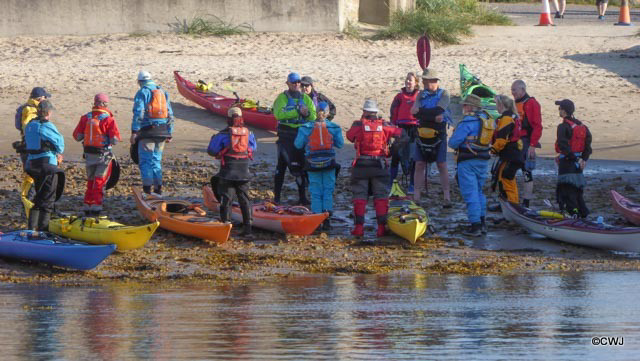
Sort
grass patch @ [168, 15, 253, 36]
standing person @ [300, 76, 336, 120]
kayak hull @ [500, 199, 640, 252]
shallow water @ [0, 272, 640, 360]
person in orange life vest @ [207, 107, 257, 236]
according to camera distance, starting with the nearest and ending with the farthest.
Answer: shallow water @ [0, 272, 640, 360], kayak hull @ [500, 199, 640, 252], person in orange life vest @ [207, 107, 257, 236], standing person @ [300, 76, 336, 120], grass patch @ [168, 15, 253, 36]

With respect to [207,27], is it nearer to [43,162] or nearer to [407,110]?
[407,110]

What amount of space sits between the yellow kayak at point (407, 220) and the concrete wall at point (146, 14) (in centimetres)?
1147

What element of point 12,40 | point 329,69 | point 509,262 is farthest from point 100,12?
point 509,262

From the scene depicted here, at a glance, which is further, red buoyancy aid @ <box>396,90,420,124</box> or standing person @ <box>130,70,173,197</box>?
red buoyancy aid @ <box>396,90,420,124</box>

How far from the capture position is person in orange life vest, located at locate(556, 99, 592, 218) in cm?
1360

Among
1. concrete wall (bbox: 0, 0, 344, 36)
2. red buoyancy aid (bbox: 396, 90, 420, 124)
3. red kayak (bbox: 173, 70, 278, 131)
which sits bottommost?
red kayak (bbox: 173, 70, 278, 131)

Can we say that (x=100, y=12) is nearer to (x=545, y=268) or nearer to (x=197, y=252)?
(x=197, y=252)

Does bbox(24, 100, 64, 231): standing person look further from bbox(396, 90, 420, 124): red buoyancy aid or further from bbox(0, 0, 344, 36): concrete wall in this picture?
bbox(0, 0, 344, 36): concrete wall

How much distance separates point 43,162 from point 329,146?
3.15 metres

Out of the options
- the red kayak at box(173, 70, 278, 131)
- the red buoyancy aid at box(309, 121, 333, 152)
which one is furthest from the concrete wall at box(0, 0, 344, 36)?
the red buoyancy aid at box(309, 121, 333, 152)

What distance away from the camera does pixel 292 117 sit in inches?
565

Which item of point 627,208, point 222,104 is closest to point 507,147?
point 627,208

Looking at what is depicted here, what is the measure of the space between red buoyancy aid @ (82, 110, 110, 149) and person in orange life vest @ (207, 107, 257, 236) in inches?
49.5

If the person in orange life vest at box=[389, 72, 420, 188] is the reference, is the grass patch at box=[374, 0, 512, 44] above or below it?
above
